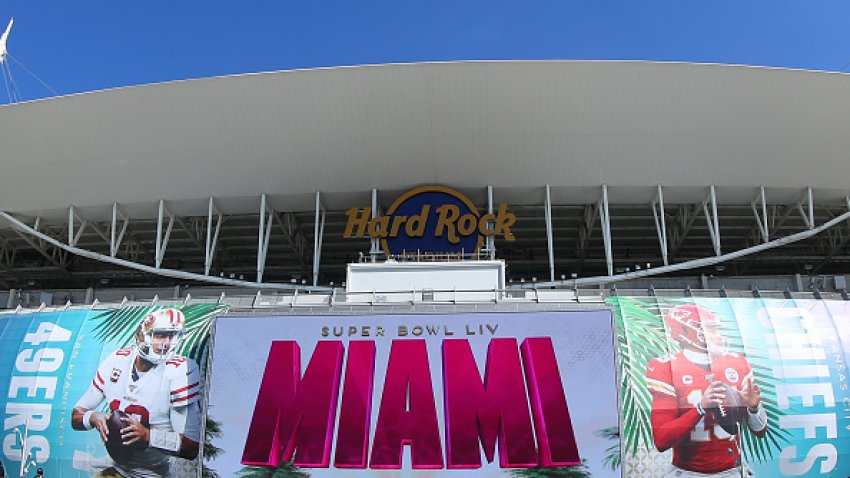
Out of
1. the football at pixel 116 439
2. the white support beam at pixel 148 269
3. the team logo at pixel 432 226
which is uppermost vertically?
the team logo at pixel 432 226

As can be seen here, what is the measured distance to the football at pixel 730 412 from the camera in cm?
1833

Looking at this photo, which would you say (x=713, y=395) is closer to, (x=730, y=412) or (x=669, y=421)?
(x=730, y=412)

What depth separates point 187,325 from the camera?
68.6ft

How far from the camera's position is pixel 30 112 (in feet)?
99.8

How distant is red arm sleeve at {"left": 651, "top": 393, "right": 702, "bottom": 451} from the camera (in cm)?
1812

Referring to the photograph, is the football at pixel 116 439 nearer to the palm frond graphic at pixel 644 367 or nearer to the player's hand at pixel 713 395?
the palm frond graphic at pixel 644 367

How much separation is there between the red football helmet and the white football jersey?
51.0 ft

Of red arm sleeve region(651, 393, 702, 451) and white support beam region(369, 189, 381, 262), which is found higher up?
white support beam region(369, 189, 381, 262)

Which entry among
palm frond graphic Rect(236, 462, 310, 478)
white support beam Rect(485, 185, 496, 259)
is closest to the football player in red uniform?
palm frond graphic Rect(236, 462, 310, 478)

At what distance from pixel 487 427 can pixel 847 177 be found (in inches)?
988

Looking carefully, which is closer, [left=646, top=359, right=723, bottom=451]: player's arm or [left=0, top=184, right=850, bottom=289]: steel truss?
[left=646, top=359, right=723, bottom=451]: player's arm

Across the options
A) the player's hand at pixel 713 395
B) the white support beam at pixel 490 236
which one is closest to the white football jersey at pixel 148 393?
the white support beam at pixel 490 236

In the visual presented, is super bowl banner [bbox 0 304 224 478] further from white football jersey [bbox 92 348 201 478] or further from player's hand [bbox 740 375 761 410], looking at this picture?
player's hand [bbox 740 375 761 410]

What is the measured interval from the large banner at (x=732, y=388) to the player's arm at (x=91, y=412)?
16.3m
